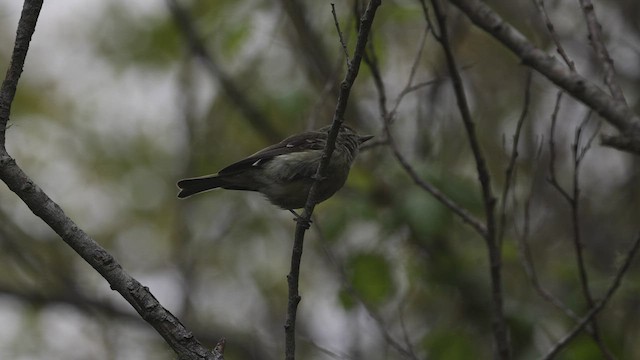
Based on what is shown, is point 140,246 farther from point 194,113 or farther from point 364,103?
point 364,103

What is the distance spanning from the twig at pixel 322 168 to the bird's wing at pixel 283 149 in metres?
1.45

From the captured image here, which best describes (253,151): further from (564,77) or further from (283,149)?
(564,77)

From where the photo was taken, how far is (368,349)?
853 centimetres

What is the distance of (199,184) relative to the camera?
5.41 metres

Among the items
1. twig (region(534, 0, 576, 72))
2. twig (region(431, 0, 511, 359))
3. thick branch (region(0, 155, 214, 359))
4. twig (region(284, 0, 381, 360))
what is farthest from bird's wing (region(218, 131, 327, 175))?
thick branch (region(0, 155, 214, 359))

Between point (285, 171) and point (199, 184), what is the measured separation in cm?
57

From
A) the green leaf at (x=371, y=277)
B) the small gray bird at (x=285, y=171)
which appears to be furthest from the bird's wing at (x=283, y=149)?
the green leaf at (x=371, y=277)

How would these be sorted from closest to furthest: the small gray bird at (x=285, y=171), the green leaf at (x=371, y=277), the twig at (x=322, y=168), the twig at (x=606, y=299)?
the twig at (x=322, y=168) → the twig at (x=606, y=299) → the small gray bird at (x=285, y=171) → the green leaf at (x=371, y=277)

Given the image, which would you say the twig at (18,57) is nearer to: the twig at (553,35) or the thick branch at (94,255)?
the thick branch at (94,255)

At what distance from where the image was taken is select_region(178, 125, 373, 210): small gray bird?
5285mm

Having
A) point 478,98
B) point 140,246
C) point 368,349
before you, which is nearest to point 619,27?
point 478,98

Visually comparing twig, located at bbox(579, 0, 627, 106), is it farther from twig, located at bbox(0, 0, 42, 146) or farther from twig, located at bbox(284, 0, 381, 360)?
twig, located at bbox(0, 0, 42, 146)

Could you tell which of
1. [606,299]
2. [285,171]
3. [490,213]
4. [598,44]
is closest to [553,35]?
[598,44]

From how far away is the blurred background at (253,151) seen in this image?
7219 millimetres
